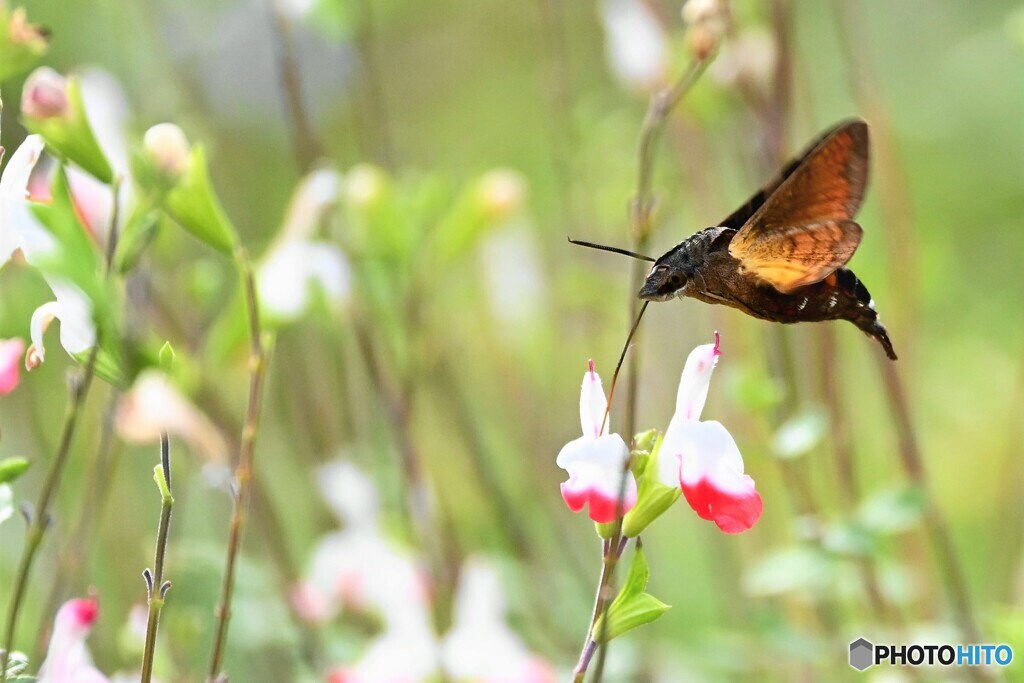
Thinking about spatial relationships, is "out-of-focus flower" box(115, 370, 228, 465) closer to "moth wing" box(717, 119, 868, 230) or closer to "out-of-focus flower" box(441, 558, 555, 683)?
"out-of-focus flower" box(441, 558, 555, 683)

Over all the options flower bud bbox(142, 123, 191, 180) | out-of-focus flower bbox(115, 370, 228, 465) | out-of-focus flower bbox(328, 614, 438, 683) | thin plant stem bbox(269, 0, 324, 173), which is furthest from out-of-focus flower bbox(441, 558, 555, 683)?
flower bud bbox(142, 123, 191, 180)

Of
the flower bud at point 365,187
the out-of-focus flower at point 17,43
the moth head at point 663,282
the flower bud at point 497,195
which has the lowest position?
the moth head at point 663,282

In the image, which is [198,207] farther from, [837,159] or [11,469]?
[837,159]

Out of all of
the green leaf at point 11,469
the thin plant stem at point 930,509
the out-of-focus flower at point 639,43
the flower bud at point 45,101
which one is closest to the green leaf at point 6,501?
the green leaf at point 11,469

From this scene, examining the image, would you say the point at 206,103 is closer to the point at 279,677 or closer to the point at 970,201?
the point at 279,677

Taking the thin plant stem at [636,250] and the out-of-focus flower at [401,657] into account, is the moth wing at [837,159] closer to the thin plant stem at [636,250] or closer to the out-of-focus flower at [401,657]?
the thin plant stem at [636,250]

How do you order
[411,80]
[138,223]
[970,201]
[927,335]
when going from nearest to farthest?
[138,223]
[927,335]
[411,80]
[970,201]

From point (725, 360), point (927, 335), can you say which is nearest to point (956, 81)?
point (927, 335)
